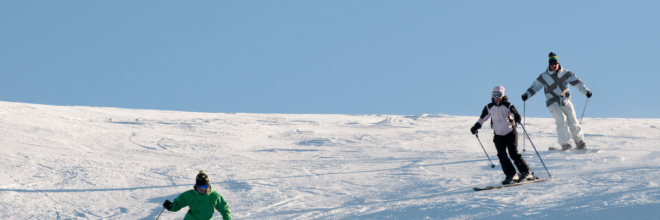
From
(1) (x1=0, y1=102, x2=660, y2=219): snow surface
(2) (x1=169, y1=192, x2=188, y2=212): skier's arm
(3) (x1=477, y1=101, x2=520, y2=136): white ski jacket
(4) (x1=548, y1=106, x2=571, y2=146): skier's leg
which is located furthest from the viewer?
(4) (x1=548, y1=106, x2=571, y2=146): skier's leg

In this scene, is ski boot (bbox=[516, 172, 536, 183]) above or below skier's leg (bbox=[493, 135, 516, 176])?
below

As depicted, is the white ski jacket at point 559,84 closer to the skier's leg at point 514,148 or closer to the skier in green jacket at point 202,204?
the skier's leg at point 514,148

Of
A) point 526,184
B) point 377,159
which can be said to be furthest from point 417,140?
point 526,184

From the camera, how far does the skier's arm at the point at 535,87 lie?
11.2 meters

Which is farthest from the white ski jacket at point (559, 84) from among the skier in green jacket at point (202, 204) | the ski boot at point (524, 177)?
the skier in green jacket at point (202, 204)

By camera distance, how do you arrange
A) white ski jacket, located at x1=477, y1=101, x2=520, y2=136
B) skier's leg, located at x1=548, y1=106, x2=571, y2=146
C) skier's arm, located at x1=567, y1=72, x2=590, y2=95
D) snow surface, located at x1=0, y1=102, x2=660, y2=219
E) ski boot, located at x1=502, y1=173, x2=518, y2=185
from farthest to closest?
skier's leg, located at x1=548, y1=106, x2=571, y2=146 < skier's arm, located at x1=567, y1=72, x2=590, y2=95 < ski boot, located at x1=502, y1=173, x2=518, y2=185 < white ski jacket, located at x1=477, y1=101, x2=520, y2=136 < snow surface, located at x1=0, y1=102, x2=660, y2=219

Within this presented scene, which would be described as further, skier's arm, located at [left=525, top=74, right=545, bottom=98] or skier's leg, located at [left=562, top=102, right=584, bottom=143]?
skier's leg, located at [left=562, top=102, right=584, bottom=143]

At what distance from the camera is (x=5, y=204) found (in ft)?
28.9

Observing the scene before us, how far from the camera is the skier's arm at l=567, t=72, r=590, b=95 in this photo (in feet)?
37.3

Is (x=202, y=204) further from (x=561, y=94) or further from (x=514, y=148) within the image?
(x=561, y=94)

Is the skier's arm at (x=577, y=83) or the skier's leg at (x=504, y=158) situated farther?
the skier's arm at (x=577, y=83)

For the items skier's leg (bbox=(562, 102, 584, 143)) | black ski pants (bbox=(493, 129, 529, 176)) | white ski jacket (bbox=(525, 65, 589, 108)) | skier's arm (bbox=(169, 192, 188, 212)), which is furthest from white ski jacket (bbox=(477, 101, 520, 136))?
skier's arm (bbox=(169, 192, 188, 212))

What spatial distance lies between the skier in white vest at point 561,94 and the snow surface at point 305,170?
451mm

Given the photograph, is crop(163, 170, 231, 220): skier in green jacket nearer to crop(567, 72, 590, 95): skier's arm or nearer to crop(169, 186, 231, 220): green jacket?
crop(169, 186, 231, 220): green jacket
